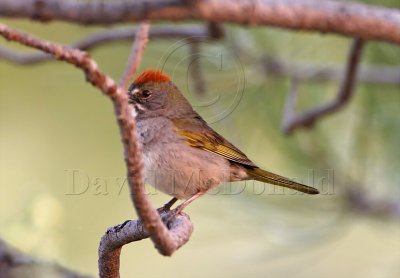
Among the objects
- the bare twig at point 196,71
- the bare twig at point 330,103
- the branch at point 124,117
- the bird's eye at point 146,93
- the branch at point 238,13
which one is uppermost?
the bare twig at point 196,71

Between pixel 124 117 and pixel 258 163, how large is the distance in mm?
3308

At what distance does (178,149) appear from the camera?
128 inches

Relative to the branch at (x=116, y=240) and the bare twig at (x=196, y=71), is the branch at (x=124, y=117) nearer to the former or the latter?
the branch at (x=116, y=240)

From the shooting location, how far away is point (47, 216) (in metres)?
3.14

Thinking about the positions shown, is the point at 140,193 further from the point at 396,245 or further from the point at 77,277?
the point at 396,245

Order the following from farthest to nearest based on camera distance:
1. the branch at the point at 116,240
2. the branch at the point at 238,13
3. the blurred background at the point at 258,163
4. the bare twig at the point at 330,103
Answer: the blurred background at the point at 258,163 < the bare twig at the point at 330,103 < the branch at the point at 116,240 < the branch at the point at 238,13

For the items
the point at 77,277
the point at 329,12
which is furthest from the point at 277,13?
the point at 77,277

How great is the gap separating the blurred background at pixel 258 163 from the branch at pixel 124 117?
74.5 inches

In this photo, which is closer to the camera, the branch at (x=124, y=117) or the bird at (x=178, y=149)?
the branch at (x=124, y=117)

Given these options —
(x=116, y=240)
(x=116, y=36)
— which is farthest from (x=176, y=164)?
(x=116, y=36)

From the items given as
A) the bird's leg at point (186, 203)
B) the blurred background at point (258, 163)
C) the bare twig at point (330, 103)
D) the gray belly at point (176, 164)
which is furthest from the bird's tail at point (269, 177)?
the blurred background at point (258, 163)

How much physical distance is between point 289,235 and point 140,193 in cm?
287

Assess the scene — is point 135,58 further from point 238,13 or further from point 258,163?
point 258,163

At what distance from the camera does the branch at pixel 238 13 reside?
2066 millimetres
